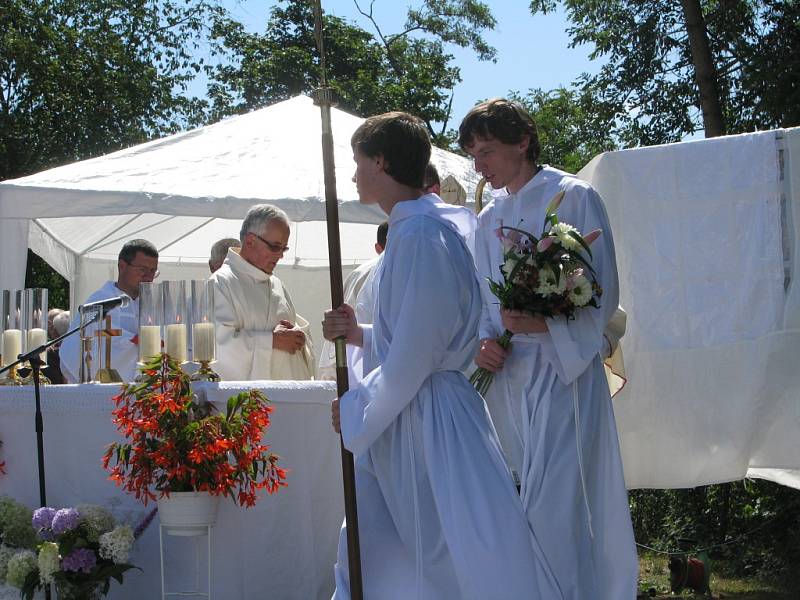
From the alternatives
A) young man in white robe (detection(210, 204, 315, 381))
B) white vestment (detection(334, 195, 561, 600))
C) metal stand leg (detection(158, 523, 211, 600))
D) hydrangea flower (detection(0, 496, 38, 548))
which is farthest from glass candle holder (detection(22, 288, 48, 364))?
white vestment (detection(334, 195, 561, 600))

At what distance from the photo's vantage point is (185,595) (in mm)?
5012

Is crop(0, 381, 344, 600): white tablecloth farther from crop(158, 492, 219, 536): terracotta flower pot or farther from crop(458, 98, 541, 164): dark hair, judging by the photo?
crop(458, 98, 541, 164): dark hair

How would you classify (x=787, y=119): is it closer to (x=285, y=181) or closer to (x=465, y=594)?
(x=285, y=181)

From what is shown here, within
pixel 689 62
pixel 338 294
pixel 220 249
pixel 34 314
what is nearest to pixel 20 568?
pixel 34 314

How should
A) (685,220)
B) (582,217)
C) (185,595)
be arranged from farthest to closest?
(685,220)
(185,595)
(582,217)

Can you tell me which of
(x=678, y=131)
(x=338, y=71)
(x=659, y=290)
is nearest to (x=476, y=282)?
(x=659, y=290)

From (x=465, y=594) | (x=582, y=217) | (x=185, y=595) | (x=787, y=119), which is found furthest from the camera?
Answer: (x=787, y=119)

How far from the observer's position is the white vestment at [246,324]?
22.8ft

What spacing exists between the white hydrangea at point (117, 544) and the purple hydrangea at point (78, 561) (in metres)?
0.07

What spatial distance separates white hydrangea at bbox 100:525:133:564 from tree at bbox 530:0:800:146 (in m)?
7.48

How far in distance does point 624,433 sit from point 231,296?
251 cm

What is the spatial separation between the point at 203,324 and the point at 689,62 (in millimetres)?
9516

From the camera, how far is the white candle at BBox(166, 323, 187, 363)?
524cm

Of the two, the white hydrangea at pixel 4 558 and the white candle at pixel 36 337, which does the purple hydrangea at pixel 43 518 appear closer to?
the white hydrangea at pixel 4 558
